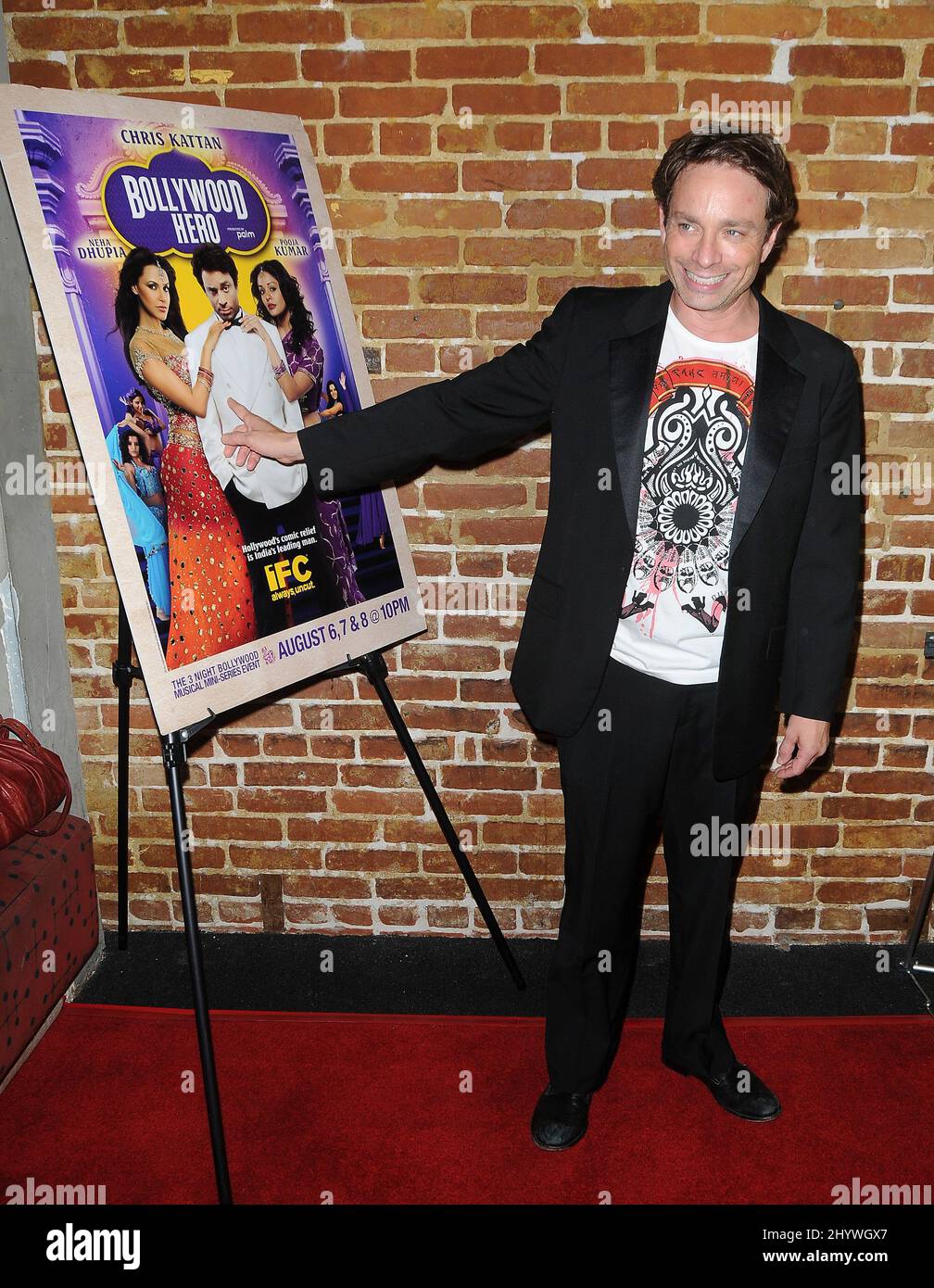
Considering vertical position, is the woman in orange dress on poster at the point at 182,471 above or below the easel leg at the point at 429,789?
above

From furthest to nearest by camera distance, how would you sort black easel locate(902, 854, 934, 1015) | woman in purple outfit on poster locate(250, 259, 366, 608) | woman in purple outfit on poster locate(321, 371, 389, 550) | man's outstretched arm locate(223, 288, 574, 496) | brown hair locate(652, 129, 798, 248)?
1. black easel locate(902, 854, 934, 1015)
2. woman in purple outfit on poster locate(321, 371, 389, 550)
3. woman in purple outfit on poster locate(250, 259, 366, 608)
4. man's outstretched arm locate(223, 288, 574, 496)
5. brown hair locate(652, 129, 798, 248)

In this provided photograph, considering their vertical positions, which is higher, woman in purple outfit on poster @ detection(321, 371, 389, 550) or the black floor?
woman in purple outfit on poster @ detection(321, 371, 389, 550)

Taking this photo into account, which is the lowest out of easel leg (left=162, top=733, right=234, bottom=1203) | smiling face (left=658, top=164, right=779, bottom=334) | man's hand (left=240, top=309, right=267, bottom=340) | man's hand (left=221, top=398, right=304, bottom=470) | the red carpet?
the red carpet

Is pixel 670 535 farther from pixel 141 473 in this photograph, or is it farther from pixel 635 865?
pixel 141 473

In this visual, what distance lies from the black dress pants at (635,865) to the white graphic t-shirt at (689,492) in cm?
12

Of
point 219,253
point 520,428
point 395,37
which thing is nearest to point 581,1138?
point 520,428

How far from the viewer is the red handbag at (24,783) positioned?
1.99 m

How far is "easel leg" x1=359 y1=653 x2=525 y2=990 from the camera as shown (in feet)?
7.22

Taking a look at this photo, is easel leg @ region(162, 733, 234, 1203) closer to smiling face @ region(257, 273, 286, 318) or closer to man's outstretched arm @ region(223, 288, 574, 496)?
man's outstretched arm @ region(223, 288, 574, 496)

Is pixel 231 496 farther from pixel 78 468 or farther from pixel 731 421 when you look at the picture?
pixel 731 421

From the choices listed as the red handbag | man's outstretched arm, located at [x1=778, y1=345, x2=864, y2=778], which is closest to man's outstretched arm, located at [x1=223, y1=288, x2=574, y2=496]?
man's outstretched arm, located at [x1=778, y1=345, x2=864, y2=778]

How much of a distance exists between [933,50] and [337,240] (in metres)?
1.32

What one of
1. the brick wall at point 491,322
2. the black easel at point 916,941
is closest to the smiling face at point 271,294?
the brick wall at point 491,322

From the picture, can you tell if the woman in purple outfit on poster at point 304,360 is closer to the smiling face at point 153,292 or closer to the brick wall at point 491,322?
the smiling face at point 153,292
